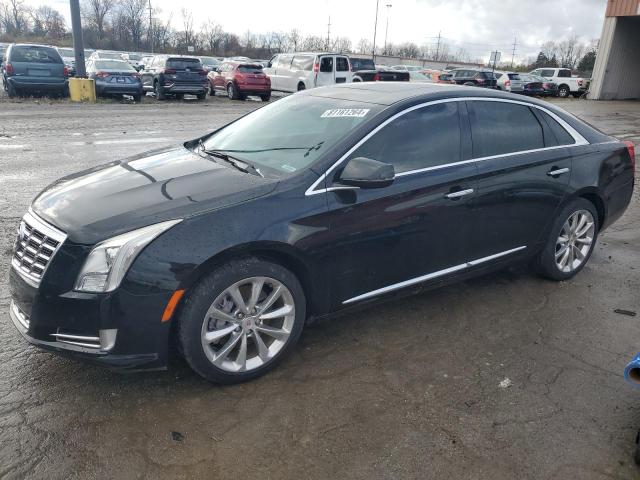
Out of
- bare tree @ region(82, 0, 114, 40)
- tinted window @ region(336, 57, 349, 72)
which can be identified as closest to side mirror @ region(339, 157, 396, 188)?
tinted window @ region(336, 57, 349, 72)

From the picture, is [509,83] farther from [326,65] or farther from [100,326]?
[100,326]

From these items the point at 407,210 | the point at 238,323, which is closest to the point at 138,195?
the point at 238,323

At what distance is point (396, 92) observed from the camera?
151 inches

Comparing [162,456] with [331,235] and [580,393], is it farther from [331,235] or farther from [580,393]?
[580,393]

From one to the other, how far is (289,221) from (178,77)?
18853 millimetres

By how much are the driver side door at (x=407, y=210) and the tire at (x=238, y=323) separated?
13.9 inches

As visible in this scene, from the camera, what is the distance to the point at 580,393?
121 inches

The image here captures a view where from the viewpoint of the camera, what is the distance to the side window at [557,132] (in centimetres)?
442

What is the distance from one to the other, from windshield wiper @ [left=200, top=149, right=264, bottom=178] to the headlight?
90cm

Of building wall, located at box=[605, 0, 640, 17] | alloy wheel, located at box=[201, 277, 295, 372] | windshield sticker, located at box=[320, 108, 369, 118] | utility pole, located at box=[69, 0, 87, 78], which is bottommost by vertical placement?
alloy wheel, located at box=[201, 277, 295, 372]

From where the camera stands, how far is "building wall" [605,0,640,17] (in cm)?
2911

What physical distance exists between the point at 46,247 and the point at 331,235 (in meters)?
1.52

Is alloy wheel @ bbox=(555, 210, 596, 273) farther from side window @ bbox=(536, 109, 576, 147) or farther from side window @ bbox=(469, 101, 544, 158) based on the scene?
side window @ bbox=(469, 101, 544, 158)

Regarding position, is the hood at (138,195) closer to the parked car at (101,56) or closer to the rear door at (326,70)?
the rear door at (326,70)
